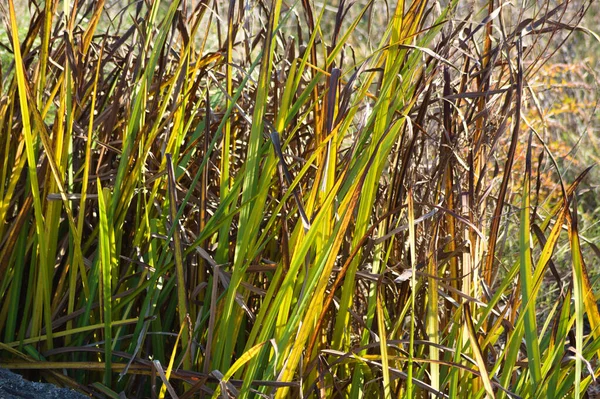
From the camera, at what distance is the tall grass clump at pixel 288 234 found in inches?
Answer: 41.3

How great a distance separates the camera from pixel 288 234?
3.82 feet

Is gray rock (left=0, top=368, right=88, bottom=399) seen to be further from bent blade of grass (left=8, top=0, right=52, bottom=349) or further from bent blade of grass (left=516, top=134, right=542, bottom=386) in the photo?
bent blade of grass (left=516, top=134, right=542, bottom=386)

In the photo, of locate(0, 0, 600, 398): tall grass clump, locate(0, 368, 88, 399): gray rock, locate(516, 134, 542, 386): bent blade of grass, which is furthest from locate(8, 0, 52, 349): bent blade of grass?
locate(516, 134, 542, 386): bent blade of grass

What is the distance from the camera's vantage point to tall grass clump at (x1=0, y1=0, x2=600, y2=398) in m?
1.05

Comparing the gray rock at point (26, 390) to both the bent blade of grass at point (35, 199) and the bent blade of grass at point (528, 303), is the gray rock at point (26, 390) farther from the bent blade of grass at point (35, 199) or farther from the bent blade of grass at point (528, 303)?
the bent blade of grass at point (528, 303)

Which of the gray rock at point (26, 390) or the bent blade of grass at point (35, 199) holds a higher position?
the bent blade of grass at point (35, 199)

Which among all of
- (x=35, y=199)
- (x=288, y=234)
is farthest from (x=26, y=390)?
(x=288, y=234)

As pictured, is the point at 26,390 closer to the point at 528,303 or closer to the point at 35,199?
the point at 35,199

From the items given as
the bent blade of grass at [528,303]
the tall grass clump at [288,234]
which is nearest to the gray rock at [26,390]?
the tall grass clump at [288,234]

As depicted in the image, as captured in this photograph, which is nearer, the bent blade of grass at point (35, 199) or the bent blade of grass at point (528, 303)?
the bent blade of grass at point (528, 303)

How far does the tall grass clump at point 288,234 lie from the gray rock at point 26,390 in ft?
0.18

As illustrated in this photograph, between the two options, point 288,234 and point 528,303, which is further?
point 288,234

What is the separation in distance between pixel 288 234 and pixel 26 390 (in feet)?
1.44

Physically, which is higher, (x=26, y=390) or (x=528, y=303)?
(x=528, y=303)
